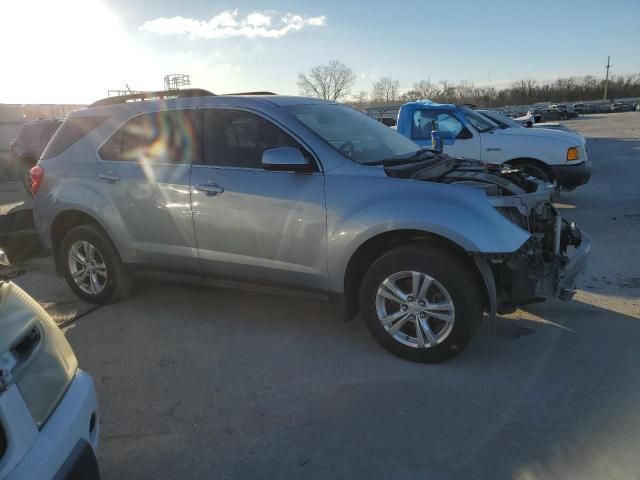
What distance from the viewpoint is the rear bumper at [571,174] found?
822 centimetres

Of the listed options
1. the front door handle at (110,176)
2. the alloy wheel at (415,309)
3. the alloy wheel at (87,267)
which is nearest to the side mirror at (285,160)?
the alloy wheel at (415,309)

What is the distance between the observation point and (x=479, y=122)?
905 cm

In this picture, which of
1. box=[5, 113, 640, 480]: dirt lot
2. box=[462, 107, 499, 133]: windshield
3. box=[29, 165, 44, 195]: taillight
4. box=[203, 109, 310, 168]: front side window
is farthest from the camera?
box=[462, 107, 499, 133]: windshield

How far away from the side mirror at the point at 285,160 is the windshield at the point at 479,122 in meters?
6.11

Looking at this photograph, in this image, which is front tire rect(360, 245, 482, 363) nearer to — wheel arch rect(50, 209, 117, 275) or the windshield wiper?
the windshield wiper

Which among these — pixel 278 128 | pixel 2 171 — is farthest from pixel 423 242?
pixel 2 171

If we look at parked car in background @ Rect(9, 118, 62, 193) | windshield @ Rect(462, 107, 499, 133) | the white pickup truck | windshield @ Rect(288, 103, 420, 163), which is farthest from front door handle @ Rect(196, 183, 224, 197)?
parked car in background @ Rect(9, 118, 62, 193)

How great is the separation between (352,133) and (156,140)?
5.61 ft

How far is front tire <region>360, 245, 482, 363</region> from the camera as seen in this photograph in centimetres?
327

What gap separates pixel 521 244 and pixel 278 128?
196 centimetres

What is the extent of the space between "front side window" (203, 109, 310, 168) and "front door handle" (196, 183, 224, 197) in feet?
0.64

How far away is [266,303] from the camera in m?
4.73

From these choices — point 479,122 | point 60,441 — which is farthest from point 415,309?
point 479,122

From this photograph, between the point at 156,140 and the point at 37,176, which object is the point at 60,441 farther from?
the point at 37,176
